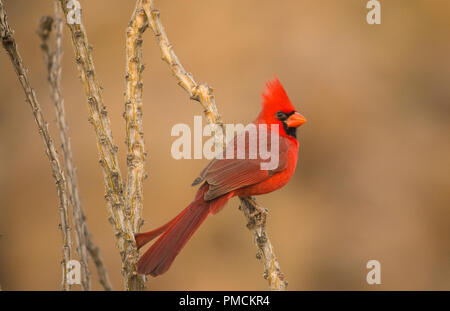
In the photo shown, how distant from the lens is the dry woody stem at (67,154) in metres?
1.82

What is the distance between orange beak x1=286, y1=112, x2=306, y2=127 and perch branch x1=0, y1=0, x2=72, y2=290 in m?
1.51

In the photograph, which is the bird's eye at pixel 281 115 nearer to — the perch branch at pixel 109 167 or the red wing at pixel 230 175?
the red wing at pixel 230 175

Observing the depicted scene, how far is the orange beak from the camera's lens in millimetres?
3025

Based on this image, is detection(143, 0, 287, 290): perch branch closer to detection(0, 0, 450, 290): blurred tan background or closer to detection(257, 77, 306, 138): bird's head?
detection(257, 77, 306, 138): bird's head

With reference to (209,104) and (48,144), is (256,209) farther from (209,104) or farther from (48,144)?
(48,144)

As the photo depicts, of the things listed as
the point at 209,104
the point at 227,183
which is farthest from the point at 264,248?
the point at 209,104

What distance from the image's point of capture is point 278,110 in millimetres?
3031

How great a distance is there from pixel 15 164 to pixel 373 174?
3606mm

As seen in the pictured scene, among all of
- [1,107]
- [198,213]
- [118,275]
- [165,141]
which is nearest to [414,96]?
[165,141]

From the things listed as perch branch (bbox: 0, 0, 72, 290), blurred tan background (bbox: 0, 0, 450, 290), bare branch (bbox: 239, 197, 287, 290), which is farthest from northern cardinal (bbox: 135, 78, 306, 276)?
blurred tan background (bbox: 0, 0, 450, 290)

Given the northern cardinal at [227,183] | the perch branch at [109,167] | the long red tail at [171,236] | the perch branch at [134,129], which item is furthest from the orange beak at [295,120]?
the perch branch at [109,167]
